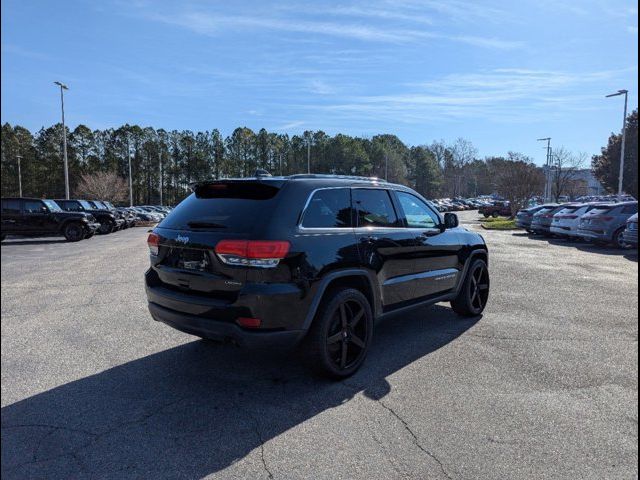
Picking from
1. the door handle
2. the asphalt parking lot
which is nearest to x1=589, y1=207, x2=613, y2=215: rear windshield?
the asphalt parking lot

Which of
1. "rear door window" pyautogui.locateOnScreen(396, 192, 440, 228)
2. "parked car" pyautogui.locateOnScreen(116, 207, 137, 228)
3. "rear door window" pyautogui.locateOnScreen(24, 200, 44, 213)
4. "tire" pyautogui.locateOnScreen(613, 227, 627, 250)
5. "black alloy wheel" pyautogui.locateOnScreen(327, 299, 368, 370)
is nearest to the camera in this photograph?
"black alloy wheel" pyautogui.locateOnScreen(327, 299, 368, 370)

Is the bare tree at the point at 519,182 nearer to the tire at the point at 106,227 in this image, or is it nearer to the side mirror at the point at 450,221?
the tire at the point at 106,227

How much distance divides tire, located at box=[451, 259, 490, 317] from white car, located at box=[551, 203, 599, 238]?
1295cm

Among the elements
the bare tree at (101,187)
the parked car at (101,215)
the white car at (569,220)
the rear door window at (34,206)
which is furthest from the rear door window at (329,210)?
the bare tree at (101,187)

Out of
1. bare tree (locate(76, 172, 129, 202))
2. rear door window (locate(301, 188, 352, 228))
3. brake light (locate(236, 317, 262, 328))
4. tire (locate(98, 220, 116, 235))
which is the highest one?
bare tree (locate(76, 172, 129, 202))

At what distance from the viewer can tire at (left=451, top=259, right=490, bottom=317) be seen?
5.98 meters

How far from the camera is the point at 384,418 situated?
11.0 feet

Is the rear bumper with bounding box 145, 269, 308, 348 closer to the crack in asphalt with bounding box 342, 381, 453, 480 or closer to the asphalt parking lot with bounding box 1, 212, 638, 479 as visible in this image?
the asphalt parking lot with bounding box 1, 212, 638, 479

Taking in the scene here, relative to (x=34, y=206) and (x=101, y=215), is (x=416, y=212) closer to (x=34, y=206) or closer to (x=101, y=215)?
(x=34, y=206)

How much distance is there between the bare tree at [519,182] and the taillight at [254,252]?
35.9 metres

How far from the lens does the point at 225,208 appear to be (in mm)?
3885

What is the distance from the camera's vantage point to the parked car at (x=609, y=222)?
1517cm

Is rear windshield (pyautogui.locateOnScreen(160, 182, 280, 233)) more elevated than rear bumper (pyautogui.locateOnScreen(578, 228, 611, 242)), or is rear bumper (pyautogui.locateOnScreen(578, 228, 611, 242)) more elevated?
rear windshield (pyautogui.locateOnScreen(160, 182, 280, 233))

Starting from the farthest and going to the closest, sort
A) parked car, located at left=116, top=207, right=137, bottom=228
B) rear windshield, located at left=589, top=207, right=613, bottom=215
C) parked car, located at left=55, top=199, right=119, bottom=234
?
parked car, located at left=116, top=207, right=137, bottom=228 → parked car, located at left=55, top=199, right=119, bottom=234 → rear windshield, located at left=589, top=207, right=613, bottom=215
